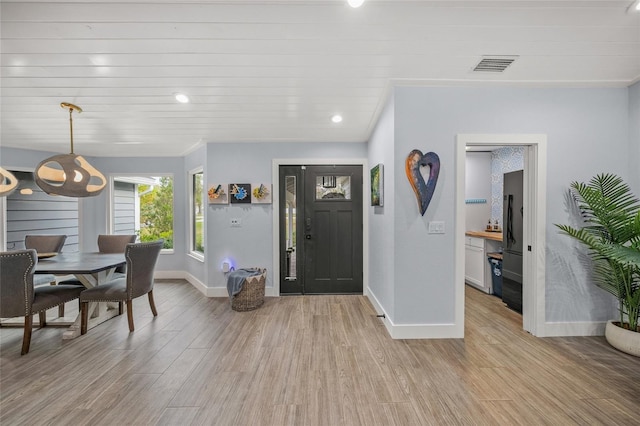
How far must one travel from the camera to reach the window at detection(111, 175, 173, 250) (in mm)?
5324

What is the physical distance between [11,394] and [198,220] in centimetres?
326

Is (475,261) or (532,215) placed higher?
(532,215)

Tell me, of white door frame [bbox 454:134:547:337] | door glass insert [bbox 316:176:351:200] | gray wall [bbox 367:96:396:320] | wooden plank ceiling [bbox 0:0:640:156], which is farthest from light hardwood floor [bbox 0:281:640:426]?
wooden plank ceiling [bbox 0:0:640:156]

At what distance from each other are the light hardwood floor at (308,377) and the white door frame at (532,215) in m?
0.35

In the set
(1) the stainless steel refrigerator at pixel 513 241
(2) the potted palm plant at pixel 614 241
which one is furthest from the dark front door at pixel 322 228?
(2) the potted palm plant at pixel 614 241

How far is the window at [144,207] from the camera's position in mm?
5324

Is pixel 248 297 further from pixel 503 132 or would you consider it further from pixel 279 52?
pixel 503 132

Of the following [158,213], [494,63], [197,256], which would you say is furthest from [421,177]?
[158,213]

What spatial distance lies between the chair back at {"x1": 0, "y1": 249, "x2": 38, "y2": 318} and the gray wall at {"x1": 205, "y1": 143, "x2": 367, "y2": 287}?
1962 mm

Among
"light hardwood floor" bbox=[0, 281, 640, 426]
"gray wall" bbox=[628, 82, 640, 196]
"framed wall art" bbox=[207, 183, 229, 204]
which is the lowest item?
"light hardwood floor" bbox=[0, 281, 640, 426]

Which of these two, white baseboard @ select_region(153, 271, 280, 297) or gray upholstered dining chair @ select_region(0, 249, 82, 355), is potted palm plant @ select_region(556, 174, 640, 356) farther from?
gray upholstered dining chair @ select_region(0, 249, 82, 355)

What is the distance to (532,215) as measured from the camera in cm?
284

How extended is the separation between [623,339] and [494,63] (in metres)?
2.68

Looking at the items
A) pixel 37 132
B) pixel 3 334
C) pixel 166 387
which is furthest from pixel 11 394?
pixel 37 132
